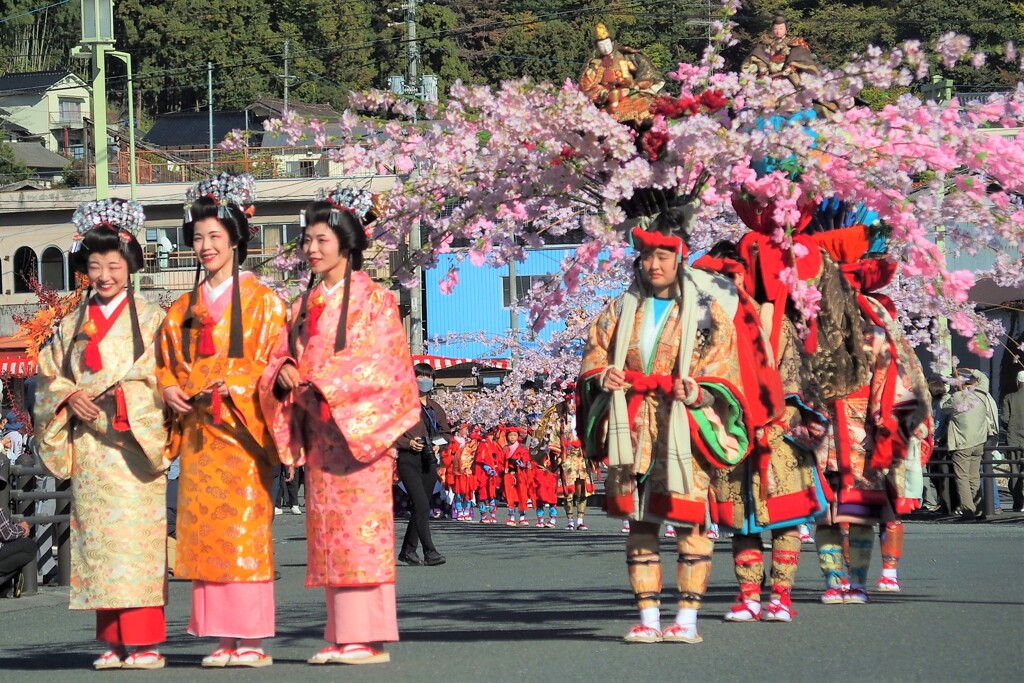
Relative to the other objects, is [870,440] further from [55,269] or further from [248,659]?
[55,269]

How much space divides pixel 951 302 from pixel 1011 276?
76.8 inches

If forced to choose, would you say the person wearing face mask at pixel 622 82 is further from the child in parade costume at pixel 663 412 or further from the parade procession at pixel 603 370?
the child in parade costume at pixel 663 412

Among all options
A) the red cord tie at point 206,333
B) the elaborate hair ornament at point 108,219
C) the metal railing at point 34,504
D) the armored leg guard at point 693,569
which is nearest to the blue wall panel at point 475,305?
the metal railing at point 34,504

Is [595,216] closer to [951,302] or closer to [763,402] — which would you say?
[763,402]

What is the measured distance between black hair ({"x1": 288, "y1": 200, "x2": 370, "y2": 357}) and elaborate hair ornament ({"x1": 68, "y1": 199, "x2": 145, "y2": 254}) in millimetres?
835

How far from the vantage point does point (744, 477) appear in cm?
828

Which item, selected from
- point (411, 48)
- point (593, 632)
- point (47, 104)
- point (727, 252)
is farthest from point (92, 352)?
point (47, 104)

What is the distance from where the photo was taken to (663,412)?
7.38 m

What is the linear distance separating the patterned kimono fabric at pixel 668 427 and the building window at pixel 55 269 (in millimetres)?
42980

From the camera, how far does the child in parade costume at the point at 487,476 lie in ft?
73.8

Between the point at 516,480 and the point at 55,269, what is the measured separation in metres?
30.4

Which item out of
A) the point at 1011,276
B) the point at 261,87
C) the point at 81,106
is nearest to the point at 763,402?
the point at 1011,276

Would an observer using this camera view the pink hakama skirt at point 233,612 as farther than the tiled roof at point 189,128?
No

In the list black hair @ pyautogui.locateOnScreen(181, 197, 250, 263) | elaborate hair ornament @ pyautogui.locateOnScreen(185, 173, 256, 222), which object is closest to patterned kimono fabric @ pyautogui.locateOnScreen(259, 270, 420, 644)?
black hair @ pyautogui.locateOnScreen(181, 197, 250, 263)
